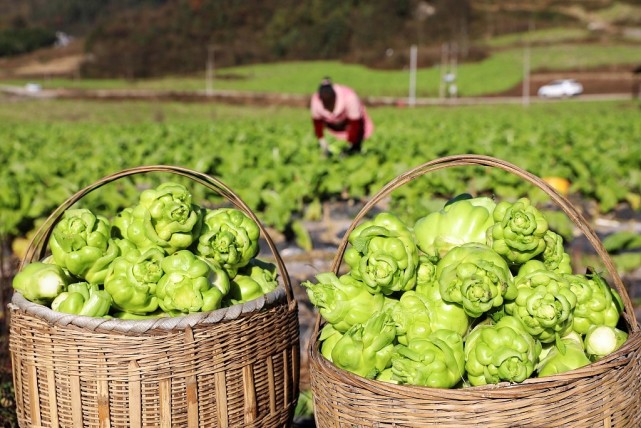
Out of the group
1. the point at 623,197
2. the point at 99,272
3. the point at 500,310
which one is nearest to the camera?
the point at 500,310

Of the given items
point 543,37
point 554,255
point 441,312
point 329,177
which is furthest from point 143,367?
point 543,37

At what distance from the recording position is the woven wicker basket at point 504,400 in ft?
6.95

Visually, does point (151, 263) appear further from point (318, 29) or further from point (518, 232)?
point (318, 29)

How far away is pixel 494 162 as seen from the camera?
2582mm

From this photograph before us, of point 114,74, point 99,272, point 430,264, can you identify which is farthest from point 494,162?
point 114,74

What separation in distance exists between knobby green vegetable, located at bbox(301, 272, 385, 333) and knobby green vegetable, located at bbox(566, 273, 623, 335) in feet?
2.25

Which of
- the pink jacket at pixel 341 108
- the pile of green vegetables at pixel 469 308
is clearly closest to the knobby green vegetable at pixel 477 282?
the pile of green vegetables at pixel 469 308

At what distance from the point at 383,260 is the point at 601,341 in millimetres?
768

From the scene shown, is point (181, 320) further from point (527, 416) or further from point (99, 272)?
point (527, 416)

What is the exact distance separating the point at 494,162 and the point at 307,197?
5.33m

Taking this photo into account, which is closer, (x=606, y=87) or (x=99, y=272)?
(x=99, y=272)

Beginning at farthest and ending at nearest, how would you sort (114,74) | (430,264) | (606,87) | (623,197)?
(114,74) < (606,87) < (623,197) < (430,264)

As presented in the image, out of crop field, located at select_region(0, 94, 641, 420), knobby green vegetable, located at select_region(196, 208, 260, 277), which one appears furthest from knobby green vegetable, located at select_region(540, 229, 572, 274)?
crop field, located at select_region(0, 94, 641, 420)

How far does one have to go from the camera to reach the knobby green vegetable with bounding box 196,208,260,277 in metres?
2.84
